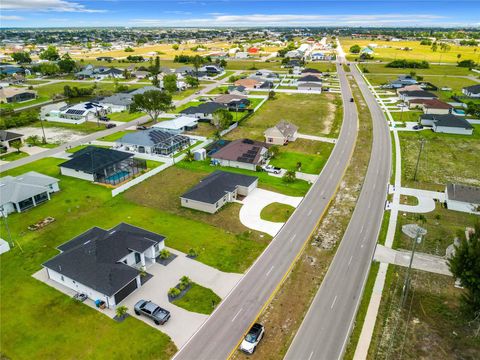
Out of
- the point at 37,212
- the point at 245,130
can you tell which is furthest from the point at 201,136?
the point at 37,212

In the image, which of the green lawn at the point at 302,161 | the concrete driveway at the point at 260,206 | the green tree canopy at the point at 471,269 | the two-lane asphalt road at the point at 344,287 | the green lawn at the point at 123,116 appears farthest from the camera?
the green lawn at the point at 123,116

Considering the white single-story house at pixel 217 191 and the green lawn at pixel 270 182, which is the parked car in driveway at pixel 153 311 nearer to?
the white single-story house at pixel 217 191

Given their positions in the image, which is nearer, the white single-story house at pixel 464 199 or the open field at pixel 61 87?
the white single-story house at pixel 464 199

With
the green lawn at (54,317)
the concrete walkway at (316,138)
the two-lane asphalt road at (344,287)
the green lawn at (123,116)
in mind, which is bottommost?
the green lawn at (54,317)

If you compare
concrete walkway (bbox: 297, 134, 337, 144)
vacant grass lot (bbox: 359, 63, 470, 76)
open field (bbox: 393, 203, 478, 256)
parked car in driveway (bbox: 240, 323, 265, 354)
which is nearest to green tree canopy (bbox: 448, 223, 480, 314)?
open field (bbox: 393, 203, 478, 256)

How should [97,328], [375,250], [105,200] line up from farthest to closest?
[105,200], [375,250], [97,328]

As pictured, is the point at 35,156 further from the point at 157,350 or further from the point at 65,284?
the point at 157,350

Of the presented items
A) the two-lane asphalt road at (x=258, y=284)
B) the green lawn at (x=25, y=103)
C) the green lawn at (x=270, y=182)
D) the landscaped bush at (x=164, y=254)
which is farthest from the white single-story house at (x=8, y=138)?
the two-lane asphalt road at (x=258, y=284)
